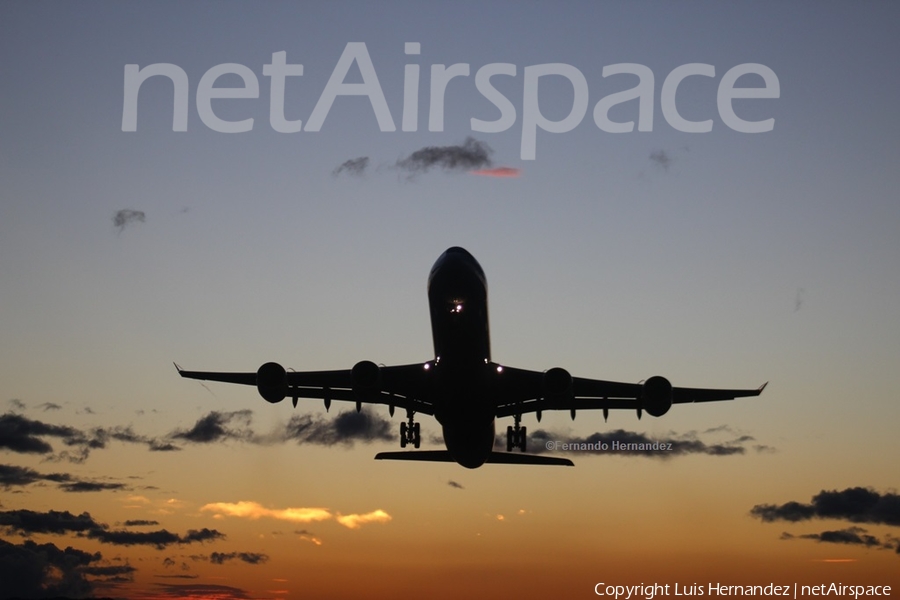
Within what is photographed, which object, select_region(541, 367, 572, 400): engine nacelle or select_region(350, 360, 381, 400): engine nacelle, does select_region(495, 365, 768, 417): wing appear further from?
select_region(350, 360, 381, 400): engine nacelle

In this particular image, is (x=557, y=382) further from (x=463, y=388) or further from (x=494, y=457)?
(x=494, y=457)

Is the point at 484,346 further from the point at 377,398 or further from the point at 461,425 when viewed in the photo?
the point at 377,398

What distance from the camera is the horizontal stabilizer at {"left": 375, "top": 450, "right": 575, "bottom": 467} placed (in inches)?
2181

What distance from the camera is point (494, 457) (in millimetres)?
57219

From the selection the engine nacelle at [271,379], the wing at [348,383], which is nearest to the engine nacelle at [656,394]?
the wing at [348,383]

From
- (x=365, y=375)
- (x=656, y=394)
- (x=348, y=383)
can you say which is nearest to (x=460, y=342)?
(x=365, y=375)

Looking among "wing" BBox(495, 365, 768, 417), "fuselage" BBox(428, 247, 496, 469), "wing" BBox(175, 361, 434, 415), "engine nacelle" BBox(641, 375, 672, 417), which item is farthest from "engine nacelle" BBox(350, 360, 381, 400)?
"engine nacelle" BBox(641, 375, 672, 417)

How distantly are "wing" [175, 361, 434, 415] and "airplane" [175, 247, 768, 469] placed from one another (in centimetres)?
4

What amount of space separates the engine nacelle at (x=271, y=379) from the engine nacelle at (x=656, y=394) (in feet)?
47.6

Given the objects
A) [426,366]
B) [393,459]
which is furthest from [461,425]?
[393,459]

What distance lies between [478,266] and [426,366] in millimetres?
4950

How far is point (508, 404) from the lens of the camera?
174ft

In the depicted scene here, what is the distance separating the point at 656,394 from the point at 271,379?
15.5 metres

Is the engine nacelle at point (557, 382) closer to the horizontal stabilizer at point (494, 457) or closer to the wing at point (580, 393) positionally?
the wing at point (580, 393)
